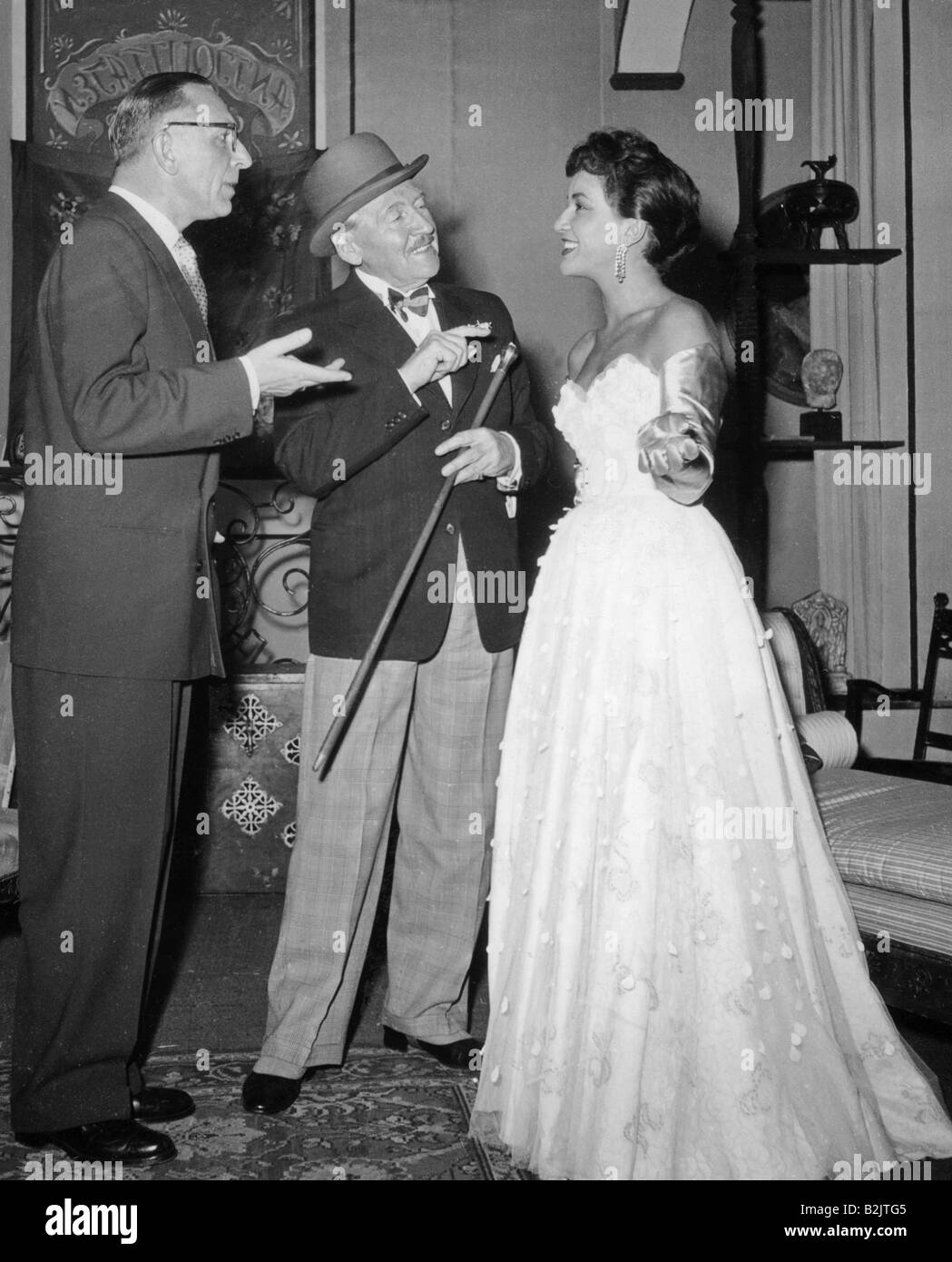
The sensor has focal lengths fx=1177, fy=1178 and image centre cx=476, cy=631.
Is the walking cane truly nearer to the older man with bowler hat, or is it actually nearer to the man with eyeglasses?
the older man with bowler hat

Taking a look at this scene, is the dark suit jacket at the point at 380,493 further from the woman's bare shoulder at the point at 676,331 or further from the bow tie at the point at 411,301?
the woman's bare shoulder at the point at 676,331

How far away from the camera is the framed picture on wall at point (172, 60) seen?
4863 millimetres

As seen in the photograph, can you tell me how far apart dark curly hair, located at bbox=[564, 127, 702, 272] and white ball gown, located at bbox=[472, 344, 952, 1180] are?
31 cm

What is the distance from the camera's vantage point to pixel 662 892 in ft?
6.53

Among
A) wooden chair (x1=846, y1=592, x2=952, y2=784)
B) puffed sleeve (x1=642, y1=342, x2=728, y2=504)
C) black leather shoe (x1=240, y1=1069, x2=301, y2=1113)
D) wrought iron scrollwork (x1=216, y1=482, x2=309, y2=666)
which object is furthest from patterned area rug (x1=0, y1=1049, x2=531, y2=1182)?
wrought iron scrollwork (x1=216, y1=482, x2=309, y2=666)

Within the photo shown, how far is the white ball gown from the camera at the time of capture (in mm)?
1898

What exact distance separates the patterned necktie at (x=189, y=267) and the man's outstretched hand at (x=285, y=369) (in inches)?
9.2

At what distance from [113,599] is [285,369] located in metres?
0.51

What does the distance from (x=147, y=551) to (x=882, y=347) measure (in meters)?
4.02

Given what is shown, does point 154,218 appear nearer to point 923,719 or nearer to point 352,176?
point 352,176

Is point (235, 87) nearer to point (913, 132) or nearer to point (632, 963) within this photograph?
point (913, 132)

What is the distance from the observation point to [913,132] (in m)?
5.17

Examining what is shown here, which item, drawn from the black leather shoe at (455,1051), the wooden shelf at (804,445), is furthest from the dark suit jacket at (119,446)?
the wooden shelf at (804,445)

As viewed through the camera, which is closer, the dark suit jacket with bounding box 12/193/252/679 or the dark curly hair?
the dark suit jacket with bounding box 12/193/252/679
